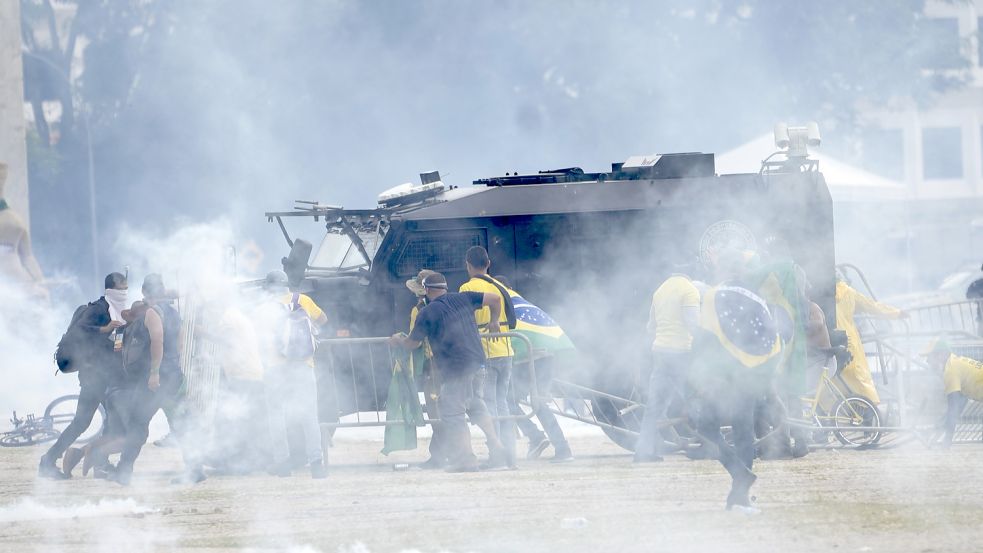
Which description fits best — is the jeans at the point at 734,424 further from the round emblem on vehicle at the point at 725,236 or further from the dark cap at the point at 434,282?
the round emblem on vehicle at the point at 725,236

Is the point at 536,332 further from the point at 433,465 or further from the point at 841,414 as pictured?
the point at 841,414

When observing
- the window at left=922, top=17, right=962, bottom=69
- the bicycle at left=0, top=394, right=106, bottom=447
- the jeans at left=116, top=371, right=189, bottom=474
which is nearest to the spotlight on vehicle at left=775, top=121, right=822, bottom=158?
the jeans at left=116, top=371, right=189, bottom=474

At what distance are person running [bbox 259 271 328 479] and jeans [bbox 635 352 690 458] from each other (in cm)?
258

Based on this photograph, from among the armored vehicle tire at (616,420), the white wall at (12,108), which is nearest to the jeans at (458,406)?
the armored vehicle tire at (616,420)

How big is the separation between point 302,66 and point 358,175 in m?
3.52

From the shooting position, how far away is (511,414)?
12102mm

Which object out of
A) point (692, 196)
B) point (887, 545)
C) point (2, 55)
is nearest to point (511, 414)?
point (692, 196)

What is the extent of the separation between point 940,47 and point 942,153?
56.7 feet

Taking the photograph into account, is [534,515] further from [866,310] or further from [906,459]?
[866,310]

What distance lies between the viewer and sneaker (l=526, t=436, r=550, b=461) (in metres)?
12.3

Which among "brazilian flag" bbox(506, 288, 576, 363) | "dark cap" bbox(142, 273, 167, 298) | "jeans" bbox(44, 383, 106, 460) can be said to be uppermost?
"dark cap" bbox(142, 273, 167, 298)

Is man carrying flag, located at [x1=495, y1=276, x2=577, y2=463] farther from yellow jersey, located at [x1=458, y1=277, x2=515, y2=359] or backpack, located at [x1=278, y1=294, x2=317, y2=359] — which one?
backpack, located at [x1=278, y1=294, x2=317, y2=359]

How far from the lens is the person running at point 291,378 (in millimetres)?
11297

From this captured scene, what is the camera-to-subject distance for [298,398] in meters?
11.4
